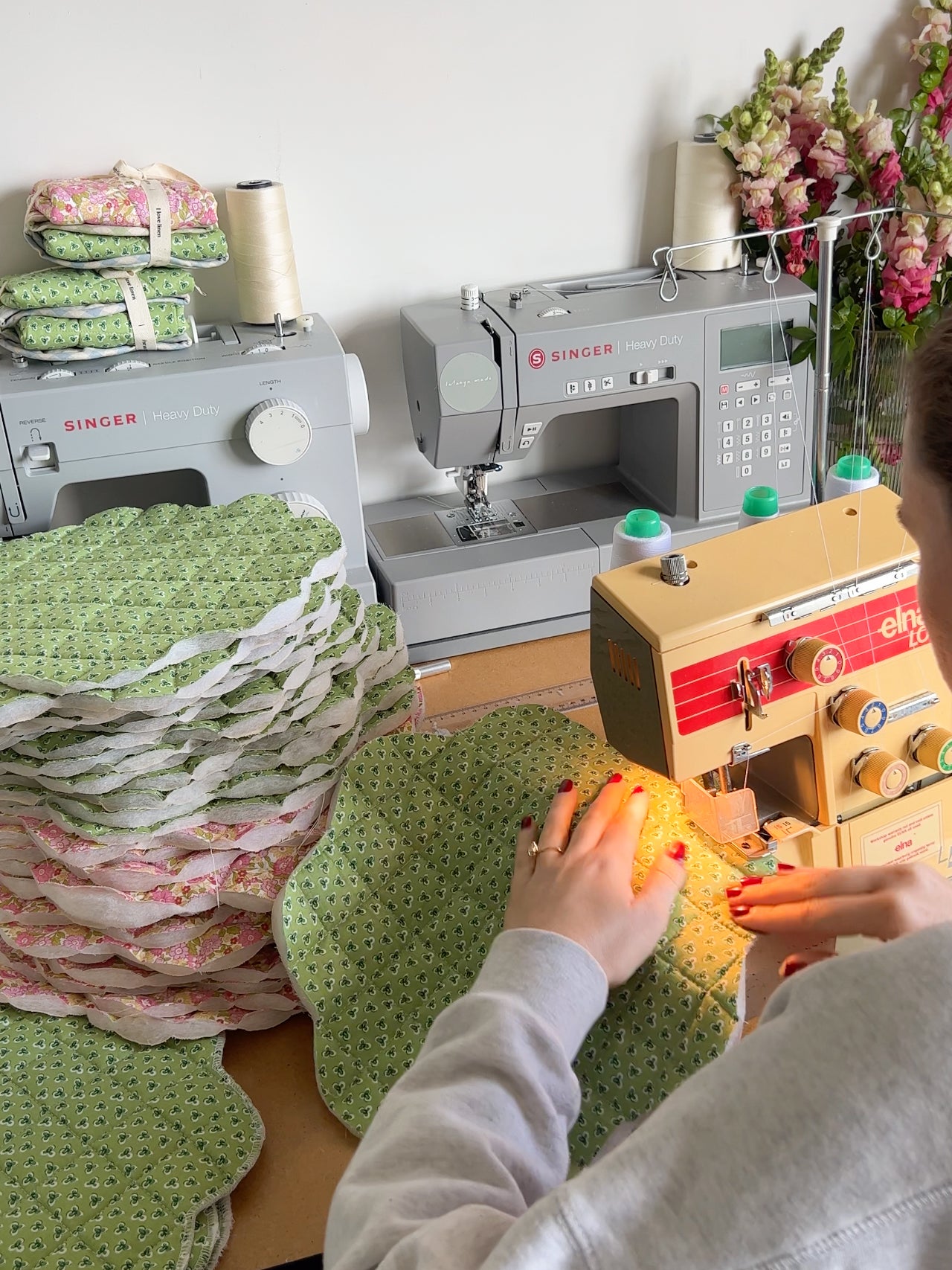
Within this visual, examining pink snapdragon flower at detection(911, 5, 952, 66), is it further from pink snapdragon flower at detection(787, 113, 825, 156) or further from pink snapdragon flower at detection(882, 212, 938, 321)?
pink snapdragon flower at detection(882, 212, 938, 321)

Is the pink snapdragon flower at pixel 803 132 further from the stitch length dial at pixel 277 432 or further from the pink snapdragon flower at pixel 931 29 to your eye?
the stitch length dial at pixel 277 432

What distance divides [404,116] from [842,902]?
152 centimetres

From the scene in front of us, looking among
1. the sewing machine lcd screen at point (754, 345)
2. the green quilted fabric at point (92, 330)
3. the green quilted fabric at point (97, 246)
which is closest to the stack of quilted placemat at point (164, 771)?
the green quilted fabric at point (92, 330)

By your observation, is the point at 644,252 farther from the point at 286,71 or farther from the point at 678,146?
the point at 286,71

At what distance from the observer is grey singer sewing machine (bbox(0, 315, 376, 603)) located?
1574mm

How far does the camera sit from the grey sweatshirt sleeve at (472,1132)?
0.65 metres

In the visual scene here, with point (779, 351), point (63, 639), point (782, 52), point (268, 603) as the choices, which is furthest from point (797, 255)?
point (63, 639)

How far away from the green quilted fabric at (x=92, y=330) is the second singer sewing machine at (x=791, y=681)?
2.85ft

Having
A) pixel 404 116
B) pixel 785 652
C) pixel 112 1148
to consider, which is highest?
pixel 404 116

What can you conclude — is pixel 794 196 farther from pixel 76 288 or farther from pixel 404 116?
pixel 76 288

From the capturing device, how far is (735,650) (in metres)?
1.13

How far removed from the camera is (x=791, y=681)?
116 centimetres

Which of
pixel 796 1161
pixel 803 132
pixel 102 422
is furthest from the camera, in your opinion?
pixel 803 132

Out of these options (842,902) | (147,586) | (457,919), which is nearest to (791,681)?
(842,902)
